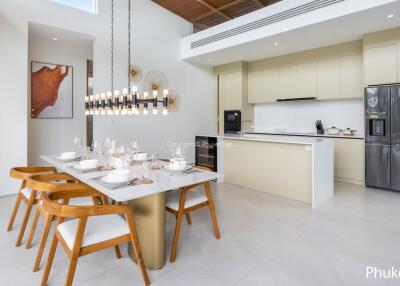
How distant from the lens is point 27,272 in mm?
1896

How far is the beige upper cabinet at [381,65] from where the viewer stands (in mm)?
3872

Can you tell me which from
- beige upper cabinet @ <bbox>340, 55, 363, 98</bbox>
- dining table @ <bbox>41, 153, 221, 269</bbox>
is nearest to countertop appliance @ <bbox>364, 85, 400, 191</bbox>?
beige upper cabinet @ <bbox>340, 55, 363, 98</bbox>

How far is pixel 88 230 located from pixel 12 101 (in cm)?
310

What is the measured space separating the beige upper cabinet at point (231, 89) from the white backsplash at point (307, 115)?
2.05ft

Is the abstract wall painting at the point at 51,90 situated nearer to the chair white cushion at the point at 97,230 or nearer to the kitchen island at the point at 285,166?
the kitchen island at the point at 285,166

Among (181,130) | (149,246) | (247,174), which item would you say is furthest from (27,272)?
(181,130)

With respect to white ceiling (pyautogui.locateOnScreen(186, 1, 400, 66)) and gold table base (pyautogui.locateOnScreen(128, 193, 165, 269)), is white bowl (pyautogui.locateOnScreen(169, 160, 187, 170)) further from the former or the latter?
white ceiling (pyautogui.locateOnScreen(186, 1, 400, 66))

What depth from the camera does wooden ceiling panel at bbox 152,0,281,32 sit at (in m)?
5.14

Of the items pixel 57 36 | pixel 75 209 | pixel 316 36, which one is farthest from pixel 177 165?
pixel 57 36

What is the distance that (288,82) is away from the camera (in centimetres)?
543

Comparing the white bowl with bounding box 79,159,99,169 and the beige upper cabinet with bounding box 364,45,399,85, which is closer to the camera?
the white bowl with bounding box 79,159,99,169

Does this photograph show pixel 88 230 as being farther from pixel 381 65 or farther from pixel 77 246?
pixel 381 65

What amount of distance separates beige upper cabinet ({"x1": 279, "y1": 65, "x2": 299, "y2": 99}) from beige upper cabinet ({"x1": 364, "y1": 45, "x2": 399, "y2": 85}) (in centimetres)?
140

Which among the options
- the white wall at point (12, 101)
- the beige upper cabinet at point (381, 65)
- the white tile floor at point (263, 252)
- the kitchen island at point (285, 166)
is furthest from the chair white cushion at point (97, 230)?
the beige upper cabinet at point (381, 65)
